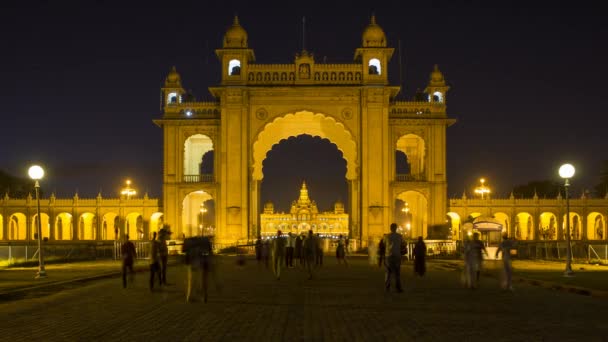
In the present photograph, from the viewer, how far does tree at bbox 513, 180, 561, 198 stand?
319 feet

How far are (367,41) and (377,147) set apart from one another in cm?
742

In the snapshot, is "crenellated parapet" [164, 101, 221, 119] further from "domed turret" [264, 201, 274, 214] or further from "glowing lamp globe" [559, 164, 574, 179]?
"glowing lamp globe" [559, 164, 574, 179]

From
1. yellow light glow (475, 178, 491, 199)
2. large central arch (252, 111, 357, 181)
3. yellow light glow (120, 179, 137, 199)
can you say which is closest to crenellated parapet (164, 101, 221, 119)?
large central arch (252, 111, 357, 181)

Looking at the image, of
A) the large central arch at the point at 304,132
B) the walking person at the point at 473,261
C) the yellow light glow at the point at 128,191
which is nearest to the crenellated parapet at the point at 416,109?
the large central arch at the point at 304,132

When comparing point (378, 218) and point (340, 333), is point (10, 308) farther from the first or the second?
point (378, 218)

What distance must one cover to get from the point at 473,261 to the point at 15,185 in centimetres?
8239

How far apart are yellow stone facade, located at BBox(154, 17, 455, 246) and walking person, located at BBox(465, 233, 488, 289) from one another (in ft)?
92.5

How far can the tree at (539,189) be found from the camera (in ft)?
319

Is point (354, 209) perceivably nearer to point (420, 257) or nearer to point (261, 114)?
point (261, 114)

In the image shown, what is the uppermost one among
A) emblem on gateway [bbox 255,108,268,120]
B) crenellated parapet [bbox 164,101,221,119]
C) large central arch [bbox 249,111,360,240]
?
crenellated parapet [bbox 164,101,221,119]

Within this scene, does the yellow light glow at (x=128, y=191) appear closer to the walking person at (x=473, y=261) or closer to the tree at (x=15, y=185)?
the tree at (x=15, y=185)

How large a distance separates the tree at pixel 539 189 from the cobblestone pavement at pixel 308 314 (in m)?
81.8

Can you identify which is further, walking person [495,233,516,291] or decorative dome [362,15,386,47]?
decorative dome [362,15,386,47]

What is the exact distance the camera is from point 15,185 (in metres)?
91.2
